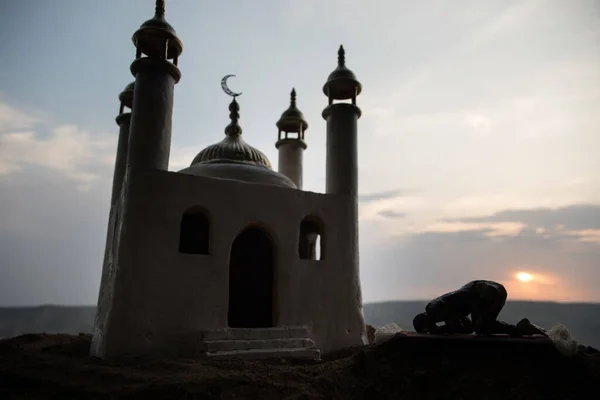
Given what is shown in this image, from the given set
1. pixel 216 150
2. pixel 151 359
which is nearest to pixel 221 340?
pixel 151 359

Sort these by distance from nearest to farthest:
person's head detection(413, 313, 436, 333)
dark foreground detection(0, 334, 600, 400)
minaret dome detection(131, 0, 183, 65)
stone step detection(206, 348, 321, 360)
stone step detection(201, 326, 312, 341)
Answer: dark foreground detection(0, 334, 600, 400) < person's head detection(413, 313, 436, 333) < stone step detection(206, 348, 321, 360) < stone step detection(201, 326, 312, 341) < minaret dome detection(131, 0, 183, 65)

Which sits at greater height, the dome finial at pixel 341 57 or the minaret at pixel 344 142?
the dome finial at pixel 341 57

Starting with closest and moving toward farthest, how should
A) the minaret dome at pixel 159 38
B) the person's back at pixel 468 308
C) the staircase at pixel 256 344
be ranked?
the person's back at pixel 468 308, the staircase at pixel 256 344, the minaret dome at pixel 159 38

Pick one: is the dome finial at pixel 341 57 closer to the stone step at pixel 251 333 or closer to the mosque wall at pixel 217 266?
the mosque wall at pixel 217 266

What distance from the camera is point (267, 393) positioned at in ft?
18.5

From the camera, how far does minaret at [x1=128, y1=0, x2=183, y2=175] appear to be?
9.19 metres

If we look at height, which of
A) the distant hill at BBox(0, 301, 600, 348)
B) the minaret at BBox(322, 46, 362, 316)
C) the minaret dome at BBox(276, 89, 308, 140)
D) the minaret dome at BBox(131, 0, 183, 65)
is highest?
the minaret dome at BBox(276, 89, 308, 140)

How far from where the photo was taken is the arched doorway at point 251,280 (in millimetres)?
10258

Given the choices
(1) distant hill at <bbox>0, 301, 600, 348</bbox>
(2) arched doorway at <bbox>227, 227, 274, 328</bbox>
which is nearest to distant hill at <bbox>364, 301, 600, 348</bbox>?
(1) distant hill at <bbox>0, 301, 600, 348</bbox>

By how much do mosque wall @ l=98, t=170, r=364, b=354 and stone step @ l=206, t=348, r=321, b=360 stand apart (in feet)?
3.06

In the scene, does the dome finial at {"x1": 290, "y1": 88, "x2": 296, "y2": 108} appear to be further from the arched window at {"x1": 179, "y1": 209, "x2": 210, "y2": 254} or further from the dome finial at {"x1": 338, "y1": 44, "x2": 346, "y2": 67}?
the arched window at {"x1": 179, "y1": 209, "x2": 210, "y2": 254}

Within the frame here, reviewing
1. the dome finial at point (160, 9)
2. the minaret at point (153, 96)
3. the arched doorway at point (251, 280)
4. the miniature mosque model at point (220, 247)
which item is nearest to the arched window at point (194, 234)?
the miniature mosque model at point (220, 247)

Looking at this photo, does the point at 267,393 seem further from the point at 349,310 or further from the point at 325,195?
the point at 325,195

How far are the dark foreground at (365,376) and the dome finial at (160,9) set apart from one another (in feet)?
26.8
